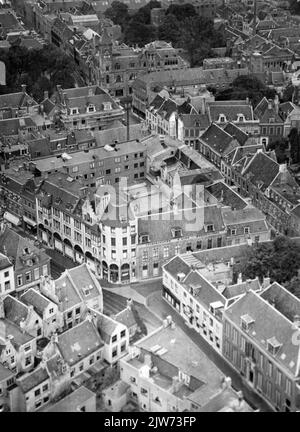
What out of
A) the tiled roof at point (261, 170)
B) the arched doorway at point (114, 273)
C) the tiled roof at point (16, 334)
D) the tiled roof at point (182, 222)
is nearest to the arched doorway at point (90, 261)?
the arched doorway at point (114, 273)

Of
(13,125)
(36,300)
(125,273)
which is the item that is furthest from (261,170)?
(36,300)

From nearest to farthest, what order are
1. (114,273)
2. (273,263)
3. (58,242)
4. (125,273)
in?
(273,263), (114,273), (125,273), (58,242)

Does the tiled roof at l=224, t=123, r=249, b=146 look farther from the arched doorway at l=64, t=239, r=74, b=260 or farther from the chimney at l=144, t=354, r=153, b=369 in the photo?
the chimney at l=144, t=354, r=153, b=369

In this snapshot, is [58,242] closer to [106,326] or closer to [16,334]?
[106,326]

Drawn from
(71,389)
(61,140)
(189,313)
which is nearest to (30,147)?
(61,140)

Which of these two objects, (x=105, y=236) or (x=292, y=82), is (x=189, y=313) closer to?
(x=105, y=236)

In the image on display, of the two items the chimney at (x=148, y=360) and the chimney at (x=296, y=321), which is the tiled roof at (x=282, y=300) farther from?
the chimney at (x=148, y=360)
